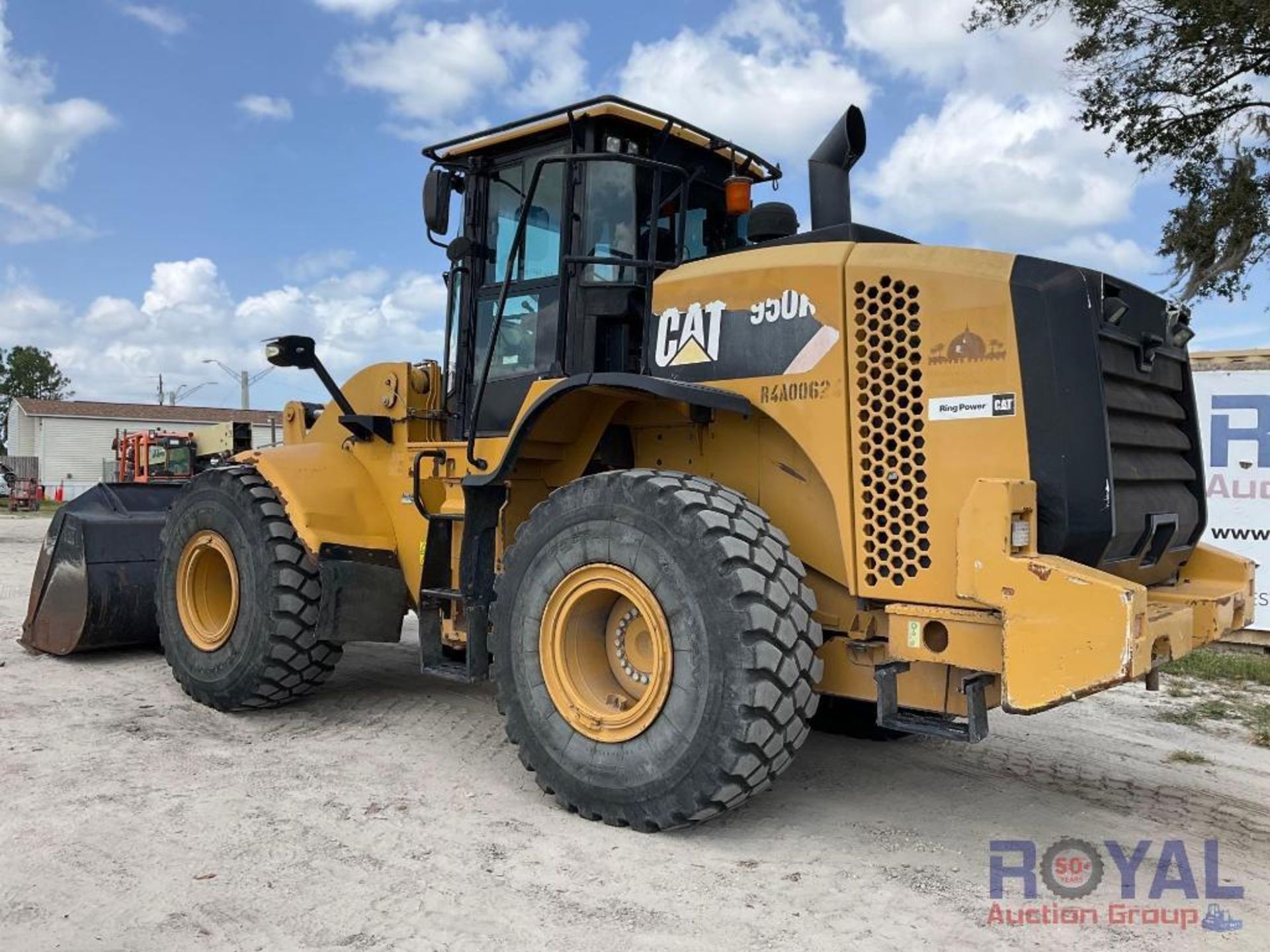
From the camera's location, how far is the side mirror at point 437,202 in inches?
216

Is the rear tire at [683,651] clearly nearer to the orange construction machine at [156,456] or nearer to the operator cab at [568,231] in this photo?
the operator cab at [568,231]

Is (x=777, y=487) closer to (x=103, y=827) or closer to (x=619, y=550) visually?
(x=619, y=550)

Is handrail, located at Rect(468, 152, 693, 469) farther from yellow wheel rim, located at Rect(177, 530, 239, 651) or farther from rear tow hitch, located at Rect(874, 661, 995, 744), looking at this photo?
rear tow hitch, located at Rect(874, 661, 995, 744)

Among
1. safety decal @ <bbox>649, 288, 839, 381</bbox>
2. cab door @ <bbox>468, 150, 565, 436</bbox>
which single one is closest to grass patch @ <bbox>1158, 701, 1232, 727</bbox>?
safety decal @ <bbox>649, 288, 839, 381</bbox>

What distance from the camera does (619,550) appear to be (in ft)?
13.2

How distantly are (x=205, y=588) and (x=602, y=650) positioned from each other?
3.10 metres

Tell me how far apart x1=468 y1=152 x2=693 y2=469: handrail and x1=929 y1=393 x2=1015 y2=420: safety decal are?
156cm

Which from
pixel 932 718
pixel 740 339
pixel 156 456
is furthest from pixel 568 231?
pixel 156 456

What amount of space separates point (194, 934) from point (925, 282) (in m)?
3.25

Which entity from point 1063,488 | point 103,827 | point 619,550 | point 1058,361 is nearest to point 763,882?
point 619,550

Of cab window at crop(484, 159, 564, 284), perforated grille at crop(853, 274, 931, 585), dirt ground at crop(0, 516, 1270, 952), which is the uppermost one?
cab window at crop(484, 159, 564, 284)

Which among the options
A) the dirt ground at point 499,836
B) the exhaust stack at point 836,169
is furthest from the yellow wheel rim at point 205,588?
the exhaust stack at point 836,169

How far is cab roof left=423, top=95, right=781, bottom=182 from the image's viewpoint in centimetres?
495

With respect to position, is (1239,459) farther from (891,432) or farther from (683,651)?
(683,651)
